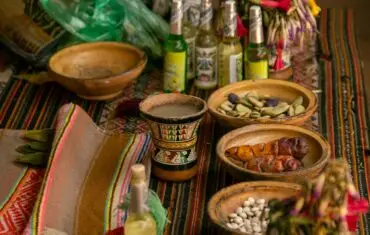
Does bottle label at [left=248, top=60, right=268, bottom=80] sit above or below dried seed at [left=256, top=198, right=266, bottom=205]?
above

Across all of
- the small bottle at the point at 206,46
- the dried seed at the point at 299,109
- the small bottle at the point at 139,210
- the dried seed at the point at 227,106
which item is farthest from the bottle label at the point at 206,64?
the small bottle at the point at 139,210

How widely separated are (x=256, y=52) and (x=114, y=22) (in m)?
0.48

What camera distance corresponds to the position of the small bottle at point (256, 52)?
5.60 feet

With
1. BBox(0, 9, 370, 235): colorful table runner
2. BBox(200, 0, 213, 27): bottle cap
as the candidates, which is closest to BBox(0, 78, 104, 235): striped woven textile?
BBox(0, 9, 370, 235): colorful table runner

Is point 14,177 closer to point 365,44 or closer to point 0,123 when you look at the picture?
point 0,123

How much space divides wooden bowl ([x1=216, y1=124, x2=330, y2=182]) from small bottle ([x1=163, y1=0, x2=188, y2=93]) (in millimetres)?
395

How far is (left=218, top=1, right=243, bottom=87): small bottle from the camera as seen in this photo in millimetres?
1781

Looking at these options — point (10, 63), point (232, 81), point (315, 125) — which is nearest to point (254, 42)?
point (232, 81)

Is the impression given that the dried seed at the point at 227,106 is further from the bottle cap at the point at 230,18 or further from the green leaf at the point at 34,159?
the green leaf at the point at 34,159

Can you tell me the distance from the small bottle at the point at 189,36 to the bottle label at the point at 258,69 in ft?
0.67

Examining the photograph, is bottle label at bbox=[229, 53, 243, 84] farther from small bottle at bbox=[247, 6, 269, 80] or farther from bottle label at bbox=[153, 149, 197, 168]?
bottle label at bbox=[153, 149, 197, 168]

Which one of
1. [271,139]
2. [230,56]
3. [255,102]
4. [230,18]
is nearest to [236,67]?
[230,56]

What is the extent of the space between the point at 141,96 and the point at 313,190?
1008mm

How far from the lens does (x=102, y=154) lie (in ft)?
4.86
